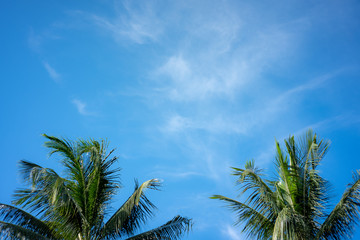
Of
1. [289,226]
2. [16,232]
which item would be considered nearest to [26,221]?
[16,232]

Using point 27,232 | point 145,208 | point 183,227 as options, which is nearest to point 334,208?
point 183,227

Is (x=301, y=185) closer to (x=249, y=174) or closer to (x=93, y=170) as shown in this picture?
(x=249, y=174)

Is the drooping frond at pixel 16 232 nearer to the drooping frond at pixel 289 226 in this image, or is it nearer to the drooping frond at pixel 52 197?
the drooping frond at pixel 52 197

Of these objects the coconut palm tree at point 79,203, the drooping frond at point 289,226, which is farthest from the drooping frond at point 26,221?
the drooping frond at point 289,226

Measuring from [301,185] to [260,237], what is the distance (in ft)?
6.58

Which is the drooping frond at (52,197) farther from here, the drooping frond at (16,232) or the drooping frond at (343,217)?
the drooping frond at (343,217)

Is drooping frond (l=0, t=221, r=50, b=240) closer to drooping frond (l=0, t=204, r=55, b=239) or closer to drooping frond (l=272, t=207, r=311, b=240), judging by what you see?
drooping frond (l=0, t=204, r=55, b=239)

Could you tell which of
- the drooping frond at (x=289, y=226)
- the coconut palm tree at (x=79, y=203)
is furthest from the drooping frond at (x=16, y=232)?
the drooping frond at (x=289, y=226)

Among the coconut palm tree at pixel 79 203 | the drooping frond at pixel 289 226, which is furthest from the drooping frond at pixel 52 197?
the drooping frond at pixel 289 226

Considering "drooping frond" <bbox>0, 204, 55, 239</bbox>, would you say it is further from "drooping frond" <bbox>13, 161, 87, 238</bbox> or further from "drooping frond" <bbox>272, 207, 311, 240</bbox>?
"drooping frond" <bbox>272, 207, 311, 240</bbox>

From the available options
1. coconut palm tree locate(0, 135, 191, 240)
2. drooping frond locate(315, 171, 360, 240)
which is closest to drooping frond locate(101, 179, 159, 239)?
coconut palm tree locate(0, 135, 191, 240)

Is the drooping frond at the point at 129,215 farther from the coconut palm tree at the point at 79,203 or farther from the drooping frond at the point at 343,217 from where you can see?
the drooping frond at the point at 343,217

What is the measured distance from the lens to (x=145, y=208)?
46.2 ft

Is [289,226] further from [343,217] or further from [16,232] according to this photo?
[16,232]
